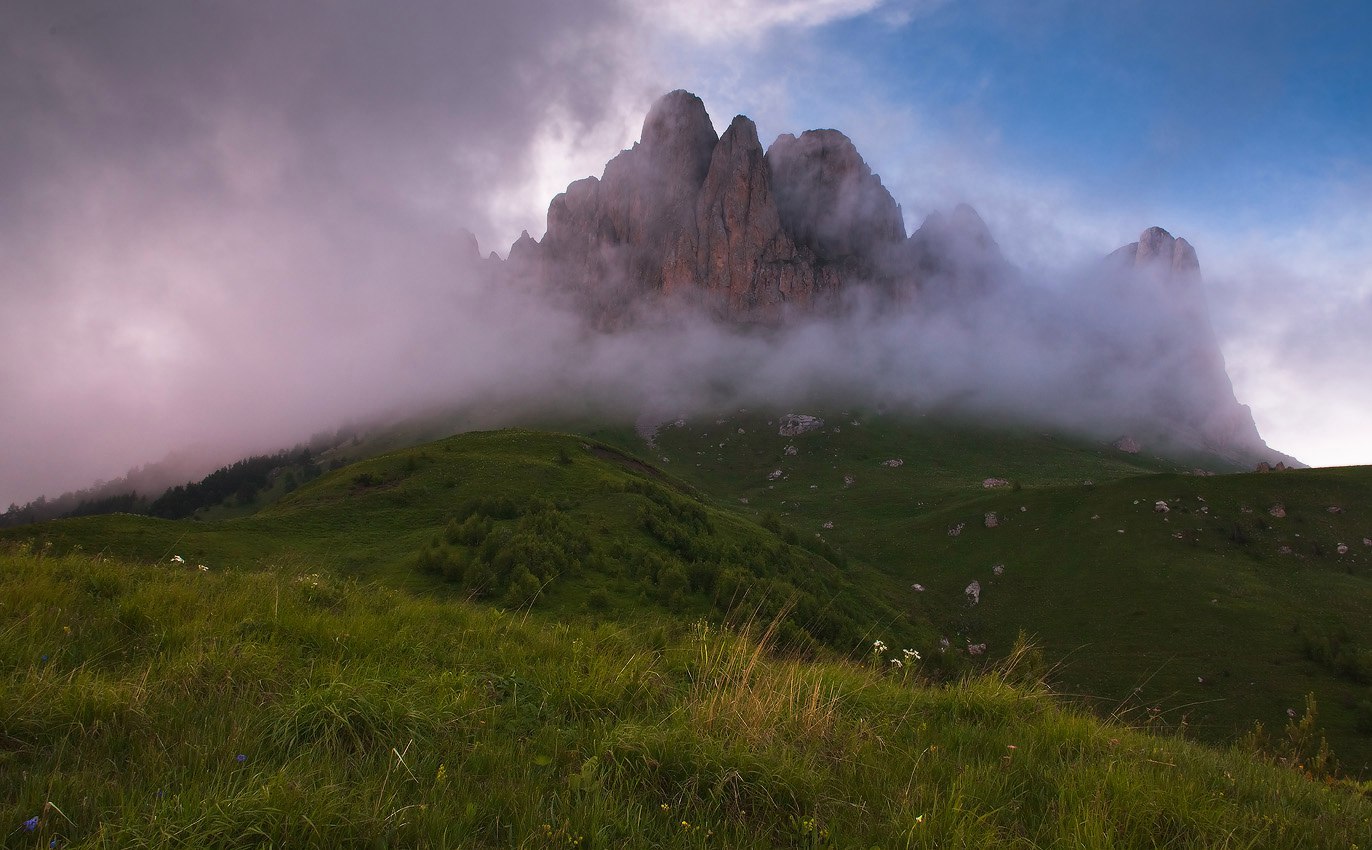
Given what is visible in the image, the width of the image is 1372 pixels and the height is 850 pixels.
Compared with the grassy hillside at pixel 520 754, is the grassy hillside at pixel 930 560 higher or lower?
lower

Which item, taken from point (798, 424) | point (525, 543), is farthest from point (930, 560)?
point (798, 424)

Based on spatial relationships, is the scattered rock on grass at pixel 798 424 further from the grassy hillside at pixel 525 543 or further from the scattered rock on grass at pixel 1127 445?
the grassy hillside at pixel 525 543

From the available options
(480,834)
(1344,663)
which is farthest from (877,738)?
(1344,663)

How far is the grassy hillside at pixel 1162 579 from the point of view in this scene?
117 ft

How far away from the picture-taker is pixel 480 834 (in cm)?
328

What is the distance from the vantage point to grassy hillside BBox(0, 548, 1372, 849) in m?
3.20

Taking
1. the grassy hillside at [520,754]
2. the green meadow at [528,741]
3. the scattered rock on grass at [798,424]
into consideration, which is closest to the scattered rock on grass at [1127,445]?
the scattered rock on grass at [798,424]

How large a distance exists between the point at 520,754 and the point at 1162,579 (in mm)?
64925

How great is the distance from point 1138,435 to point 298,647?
204m

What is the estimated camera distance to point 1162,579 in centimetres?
5166

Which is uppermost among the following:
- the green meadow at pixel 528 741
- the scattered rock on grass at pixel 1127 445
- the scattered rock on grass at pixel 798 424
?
the scattered rock on grass at pixel 798 424

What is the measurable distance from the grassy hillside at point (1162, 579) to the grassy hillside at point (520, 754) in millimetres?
15682

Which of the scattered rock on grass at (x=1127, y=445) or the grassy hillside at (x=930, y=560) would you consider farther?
the scattered rock on grass at (x=1127, y=445)

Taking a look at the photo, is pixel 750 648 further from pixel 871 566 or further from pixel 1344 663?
pixel 871 566
